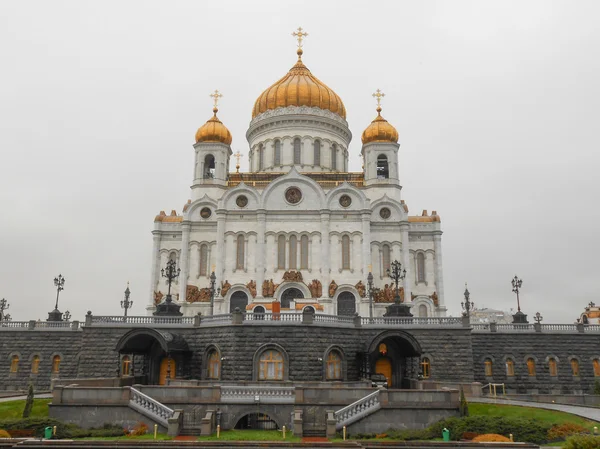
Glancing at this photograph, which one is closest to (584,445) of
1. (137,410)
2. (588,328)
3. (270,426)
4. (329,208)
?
(270,426)

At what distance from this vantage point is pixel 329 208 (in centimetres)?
5000

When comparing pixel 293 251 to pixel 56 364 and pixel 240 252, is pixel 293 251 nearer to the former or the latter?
pixel 240 252

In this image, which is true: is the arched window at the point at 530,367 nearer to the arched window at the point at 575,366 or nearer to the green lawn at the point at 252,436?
the arched window at the point at 575,366

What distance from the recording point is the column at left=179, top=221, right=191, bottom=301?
4903 cm

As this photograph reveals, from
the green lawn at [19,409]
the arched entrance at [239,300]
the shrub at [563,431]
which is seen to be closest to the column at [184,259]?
the arched entrance at [239,300]

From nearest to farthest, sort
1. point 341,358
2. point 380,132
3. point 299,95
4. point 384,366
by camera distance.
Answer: point 341,358 → point 384,366 → point 380,132 → point 299,95

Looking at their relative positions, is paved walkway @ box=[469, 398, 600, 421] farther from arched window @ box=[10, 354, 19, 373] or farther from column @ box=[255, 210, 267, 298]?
arched window @ box=[10, 354, 19, 373]

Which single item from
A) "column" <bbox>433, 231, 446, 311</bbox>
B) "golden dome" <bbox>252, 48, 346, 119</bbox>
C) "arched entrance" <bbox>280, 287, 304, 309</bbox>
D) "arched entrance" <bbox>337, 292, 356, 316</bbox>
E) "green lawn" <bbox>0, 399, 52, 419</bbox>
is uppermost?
"golden dome" <bbox>252, 48, 346, 119</bbox>

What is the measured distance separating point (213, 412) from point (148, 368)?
33.7ft

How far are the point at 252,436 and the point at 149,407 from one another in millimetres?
4863

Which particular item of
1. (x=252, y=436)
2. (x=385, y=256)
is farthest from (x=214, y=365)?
(x=385, y=256)

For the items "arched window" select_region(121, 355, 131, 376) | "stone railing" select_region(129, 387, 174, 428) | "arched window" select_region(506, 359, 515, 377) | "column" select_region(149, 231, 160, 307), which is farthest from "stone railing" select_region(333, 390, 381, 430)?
"column" select_region(149, 231, 160, 307)

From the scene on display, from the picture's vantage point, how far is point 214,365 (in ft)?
104

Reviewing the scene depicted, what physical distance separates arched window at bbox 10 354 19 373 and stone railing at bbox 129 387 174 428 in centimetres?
1793
